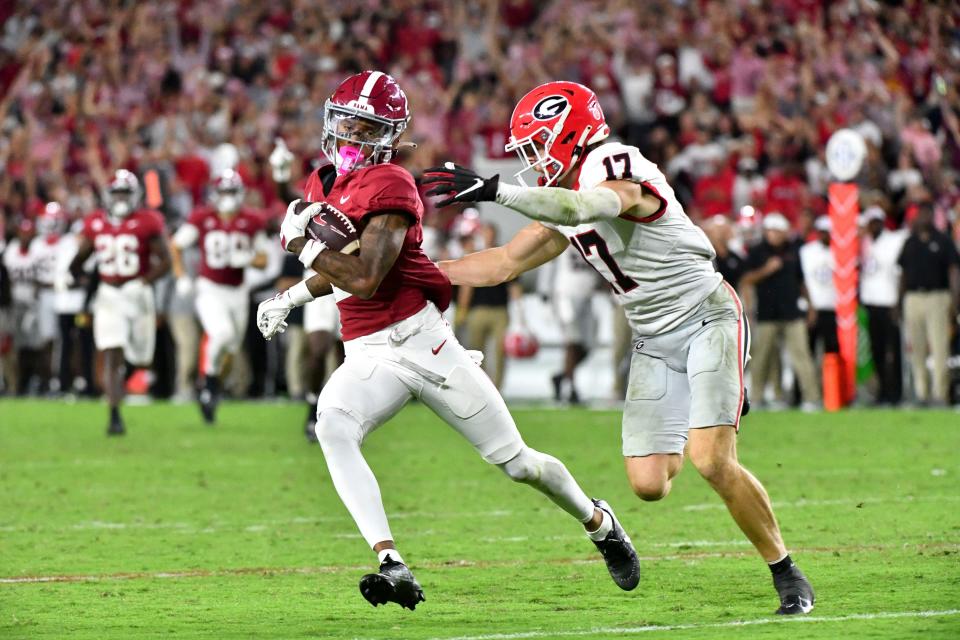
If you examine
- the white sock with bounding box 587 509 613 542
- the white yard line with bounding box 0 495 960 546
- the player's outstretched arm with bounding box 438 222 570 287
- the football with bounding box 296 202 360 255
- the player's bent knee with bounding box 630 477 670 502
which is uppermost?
the football with bounding box 296 202 360 255

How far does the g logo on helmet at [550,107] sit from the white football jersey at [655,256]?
0.21 meters

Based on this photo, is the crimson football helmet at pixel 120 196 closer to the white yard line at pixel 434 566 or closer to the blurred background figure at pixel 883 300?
the blurred background figure at pixel 883 300

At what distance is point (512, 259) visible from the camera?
6648mm

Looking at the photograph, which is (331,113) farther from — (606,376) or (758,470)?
(606,376)

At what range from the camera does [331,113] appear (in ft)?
20.2

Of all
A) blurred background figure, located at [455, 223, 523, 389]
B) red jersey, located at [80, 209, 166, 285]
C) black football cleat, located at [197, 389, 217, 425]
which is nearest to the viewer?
red jersey, located at [80, 209, 166, 285]

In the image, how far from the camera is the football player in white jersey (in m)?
5.73

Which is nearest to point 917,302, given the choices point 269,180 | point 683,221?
point 269,180

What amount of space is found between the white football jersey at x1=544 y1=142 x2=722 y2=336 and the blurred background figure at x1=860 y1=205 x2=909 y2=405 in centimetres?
1138

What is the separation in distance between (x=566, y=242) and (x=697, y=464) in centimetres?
122

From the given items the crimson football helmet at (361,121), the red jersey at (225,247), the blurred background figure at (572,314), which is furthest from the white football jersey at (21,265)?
the crimson football helmet at (361,121)

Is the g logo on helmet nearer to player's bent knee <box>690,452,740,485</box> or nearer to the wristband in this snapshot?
the wristband

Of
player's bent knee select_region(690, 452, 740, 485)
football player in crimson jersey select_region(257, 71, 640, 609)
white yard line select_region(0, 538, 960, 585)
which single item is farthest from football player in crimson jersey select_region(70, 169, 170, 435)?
player's bent knee select_region(690, 452, 740, 485)

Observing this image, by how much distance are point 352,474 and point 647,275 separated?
135 cm
